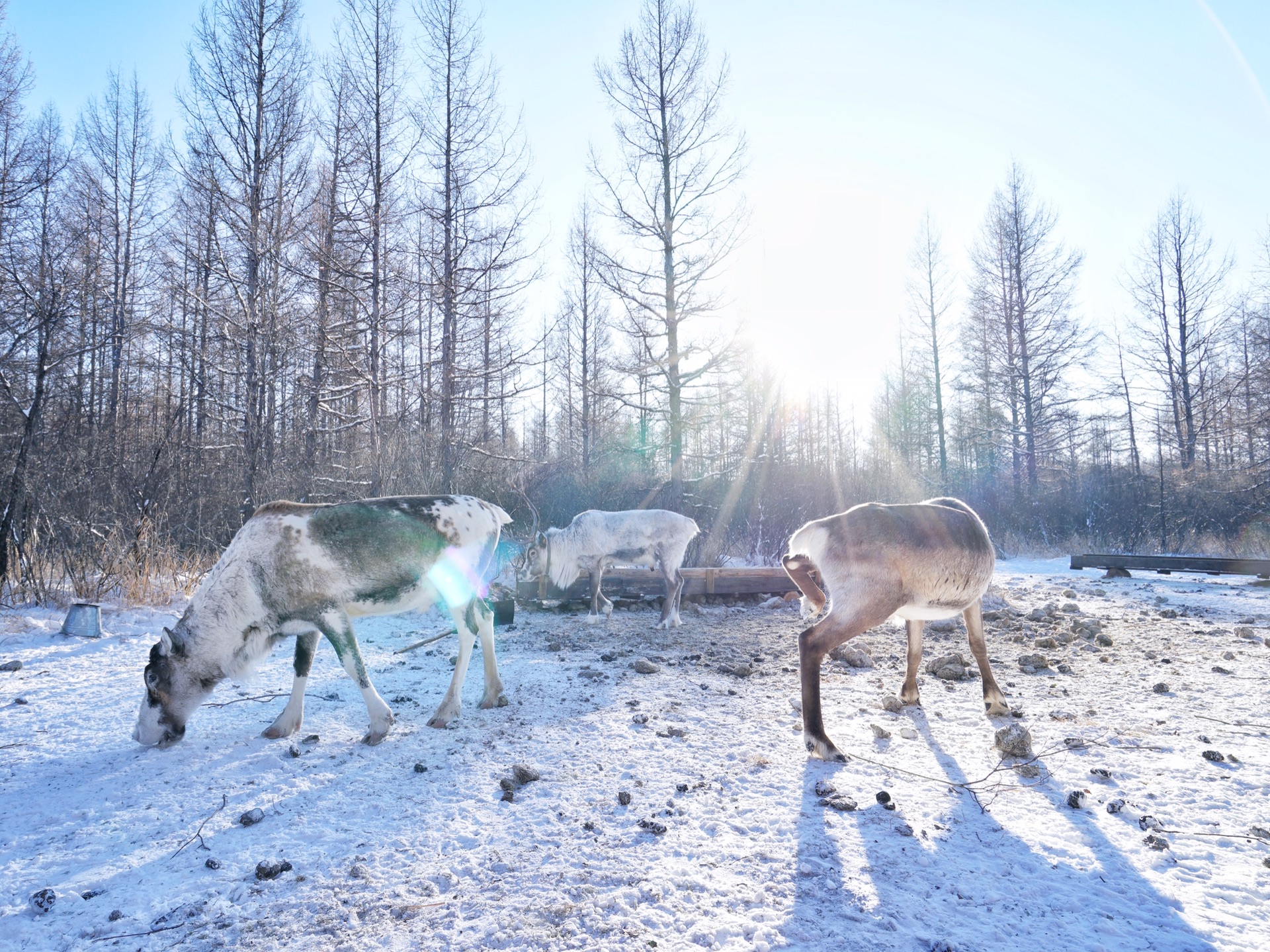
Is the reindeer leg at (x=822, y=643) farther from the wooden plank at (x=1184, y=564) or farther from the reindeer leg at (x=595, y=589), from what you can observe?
the wooden plank at (x=1184, y=564)

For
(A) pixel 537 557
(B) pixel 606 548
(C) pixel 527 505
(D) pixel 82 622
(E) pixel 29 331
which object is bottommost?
(D) pixel 82 622

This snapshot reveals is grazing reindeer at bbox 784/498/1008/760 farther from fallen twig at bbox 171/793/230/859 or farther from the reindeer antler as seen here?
the reindeer antler

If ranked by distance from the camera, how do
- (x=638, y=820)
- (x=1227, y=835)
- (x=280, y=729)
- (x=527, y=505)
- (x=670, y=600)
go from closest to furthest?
(x=1227, y=835) → (x=638, y=820) → (x=280, y=729) → (x=670, y=600) → (x=527, y=505)

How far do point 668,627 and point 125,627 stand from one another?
620cm

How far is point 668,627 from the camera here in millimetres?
8445

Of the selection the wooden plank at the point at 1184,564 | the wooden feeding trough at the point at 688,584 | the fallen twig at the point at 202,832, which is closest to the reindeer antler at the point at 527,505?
the wooden feeding trough at the point at 688,584

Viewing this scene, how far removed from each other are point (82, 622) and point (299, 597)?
13.1ft

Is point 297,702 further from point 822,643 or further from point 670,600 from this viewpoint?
point 670,600

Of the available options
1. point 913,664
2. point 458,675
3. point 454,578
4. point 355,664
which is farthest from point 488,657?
point 913,664

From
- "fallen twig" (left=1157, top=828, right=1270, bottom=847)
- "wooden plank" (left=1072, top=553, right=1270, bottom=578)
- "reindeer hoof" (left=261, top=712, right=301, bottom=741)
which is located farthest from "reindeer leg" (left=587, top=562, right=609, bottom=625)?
"wooden plank" (left=1072, top=553, right=1270, bottom=578)

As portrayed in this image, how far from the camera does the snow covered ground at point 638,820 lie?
6.98 feet

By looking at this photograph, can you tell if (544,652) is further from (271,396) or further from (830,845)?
(271,396)

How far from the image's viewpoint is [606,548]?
30.9 ft

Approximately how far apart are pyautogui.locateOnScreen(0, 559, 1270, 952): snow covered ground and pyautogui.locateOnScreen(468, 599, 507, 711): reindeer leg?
0.17m
